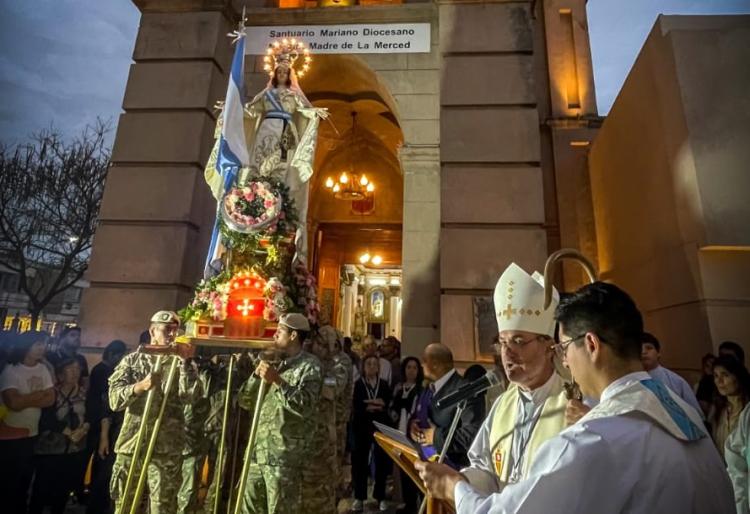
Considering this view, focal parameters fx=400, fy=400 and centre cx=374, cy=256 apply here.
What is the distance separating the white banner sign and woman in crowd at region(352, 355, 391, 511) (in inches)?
211

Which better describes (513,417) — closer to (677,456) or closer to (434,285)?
(677,456)

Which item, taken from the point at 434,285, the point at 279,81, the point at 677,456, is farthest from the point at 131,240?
the point at 677,456

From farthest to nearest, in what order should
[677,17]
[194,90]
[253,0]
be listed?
[253,0]
[194,90]
[677,17]

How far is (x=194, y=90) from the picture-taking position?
22.9 ft

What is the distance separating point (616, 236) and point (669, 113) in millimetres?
2396

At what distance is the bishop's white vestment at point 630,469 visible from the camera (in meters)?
1.14

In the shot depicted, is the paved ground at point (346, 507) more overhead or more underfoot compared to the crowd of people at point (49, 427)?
more underfoot

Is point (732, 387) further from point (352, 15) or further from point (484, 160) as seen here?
point (352, 15)

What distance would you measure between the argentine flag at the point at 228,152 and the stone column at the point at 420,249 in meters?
2.73

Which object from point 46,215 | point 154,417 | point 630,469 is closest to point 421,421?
point 154,417

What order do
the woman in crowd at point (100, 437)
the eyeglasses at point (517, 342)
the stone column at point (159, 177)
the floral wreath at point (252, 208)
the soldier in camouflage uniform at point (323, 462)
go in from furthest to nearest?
the stone column at point (159, 177)
the floral wreath at point (252, 208)
the woman in crowd at point (100, 437)
the soldier in camouflage uniform at point (323, 462)
the eyeglasses at point (517, 342)

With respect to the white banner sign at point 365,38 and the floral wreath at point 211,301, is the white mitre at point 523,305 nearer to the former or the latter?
the floral wreath at point 211,301

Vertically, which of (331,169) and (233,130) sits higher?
(331,169)

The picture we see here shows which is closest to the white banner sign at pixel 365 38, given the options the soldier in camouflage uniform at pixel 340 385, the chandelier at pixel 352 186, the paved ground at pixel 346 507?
the chandelier at pixel 352 186
